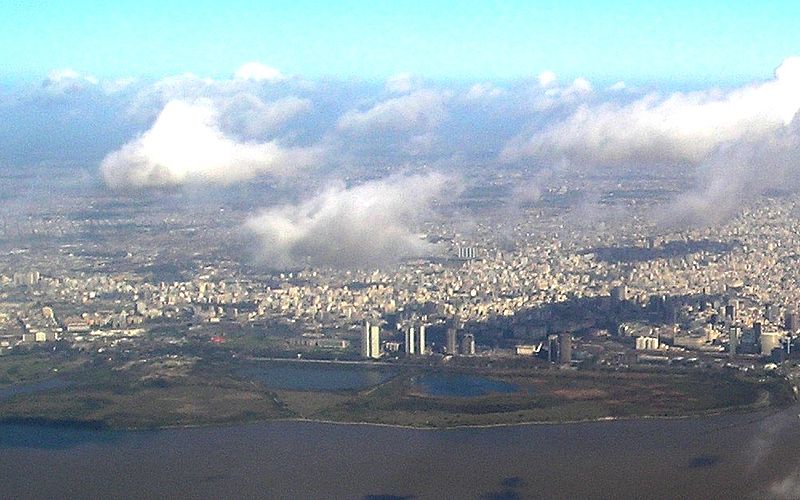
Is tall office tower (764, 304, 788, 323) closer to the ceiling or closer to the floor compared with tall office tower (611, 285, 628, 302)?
closer to the floor

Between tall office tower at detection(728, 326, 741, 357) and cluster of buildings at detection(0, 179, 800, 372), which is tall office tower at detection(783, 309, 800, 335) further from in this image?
tall office tower at detection(728, 326, 741, 357)

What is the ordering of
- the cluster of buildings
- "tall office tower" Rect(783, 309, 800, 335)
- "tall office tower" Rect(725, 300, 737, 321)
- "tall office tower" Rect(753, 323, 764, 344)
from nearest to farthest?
"tall office tower" Rect(753, 323, 764, 344) < the cluster of buildings < "tall office tower" Rect(783, 309, 800, 335) < "tall office tower" Rect(725, 300, 737, 321)

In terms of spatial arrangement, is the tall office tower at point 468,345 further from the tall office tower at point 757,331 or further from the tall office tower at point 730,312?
the tall office tower at point 730,312

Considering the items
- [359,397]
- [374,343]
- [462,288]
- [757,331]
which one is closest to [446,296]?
[462,288]

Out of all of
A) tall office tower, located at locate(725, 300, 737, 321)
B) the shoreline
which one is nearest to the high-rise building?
the shoreline

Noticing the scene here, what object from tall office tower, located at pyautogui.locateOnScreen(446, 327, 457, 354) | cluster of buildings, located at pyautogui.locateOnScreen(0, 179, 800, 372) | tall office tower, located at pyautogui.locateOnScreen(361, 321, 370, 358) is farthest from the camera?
cluster of buildings, located at pyautogui.locateOnScreen(0, 179, 800, 372)

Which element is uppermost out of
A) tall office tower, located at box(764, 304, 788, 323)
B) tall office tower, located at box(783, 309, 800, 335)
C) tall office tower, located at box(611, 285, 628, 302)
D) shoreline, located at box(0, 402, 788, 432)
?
tall office tower, located at box(611, 285, 628, 302)

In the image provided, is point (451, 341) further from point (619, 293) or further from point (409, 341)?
point (619, 293)
